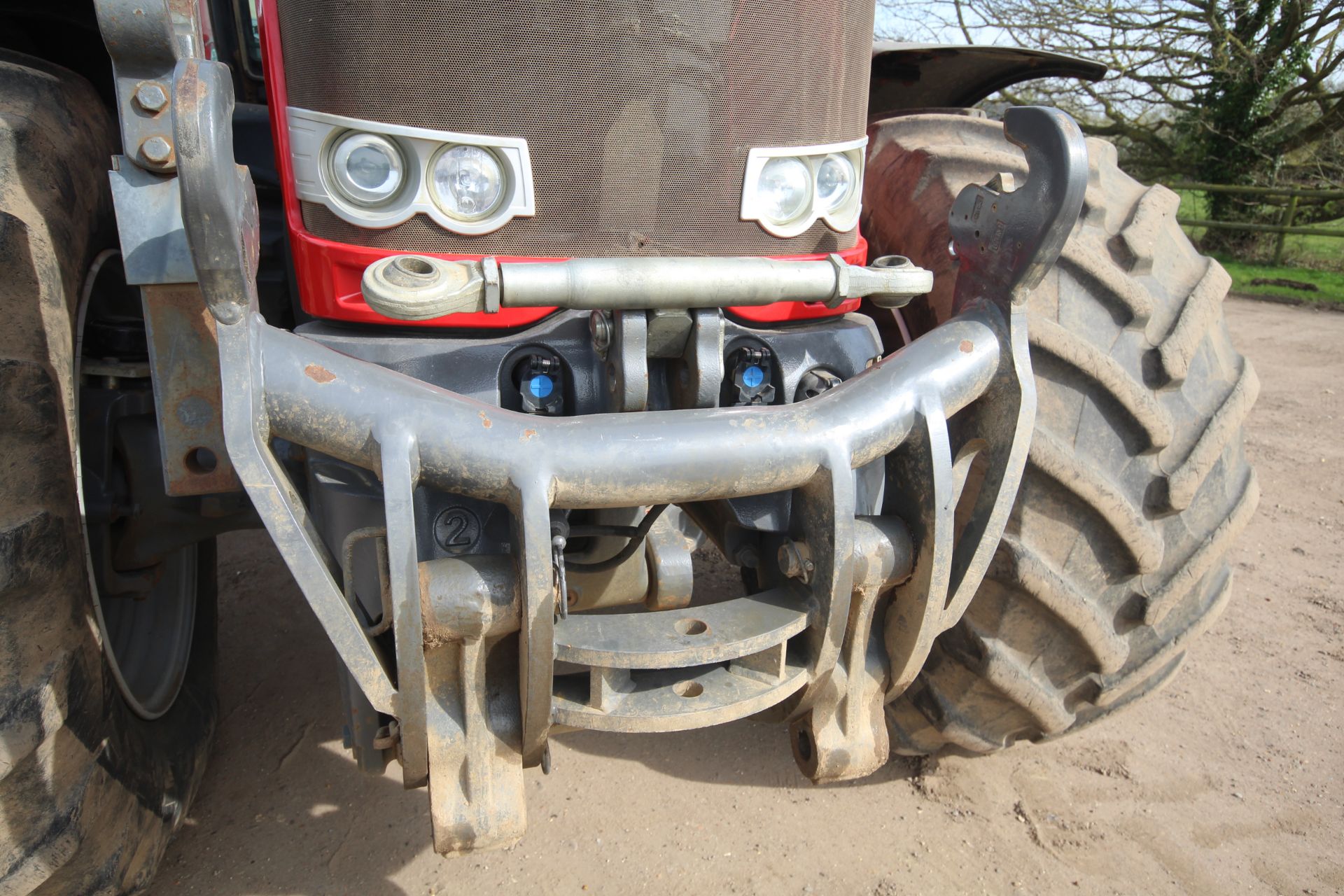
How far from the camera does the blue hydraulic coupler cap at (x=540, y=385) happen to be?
156 centimetres

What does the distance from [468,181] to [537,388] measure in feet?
1.10

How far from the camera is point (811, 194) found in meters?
1.67

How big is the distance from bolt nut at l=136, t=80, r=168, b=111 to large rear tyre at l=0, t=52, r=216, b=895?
405 mm

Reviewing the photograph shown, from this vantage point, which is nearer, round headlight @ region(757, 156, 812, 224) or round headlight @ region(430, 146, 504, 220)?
round headlight @ region(430, 146, 504, 220)

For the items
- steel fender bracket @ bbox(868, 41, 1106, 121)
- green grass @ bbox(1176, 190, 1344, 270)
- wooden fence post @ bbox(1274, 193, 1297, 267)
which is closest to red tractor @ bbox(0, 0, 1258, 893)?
steel fender bracket @ bbox(868, 41, 1106, 121)

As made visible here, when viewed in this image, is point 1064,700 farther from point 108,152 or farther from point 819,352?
point 108,152

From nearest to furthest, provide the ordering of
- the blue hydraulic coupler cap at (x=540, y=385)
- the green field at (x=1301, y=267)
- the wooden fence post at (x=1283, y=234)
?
the blue hydraulic coupler cap at (x=540, y=385)
the green field at (x=1301, y=267)
the wooden fence post at (x=1283, y=234)

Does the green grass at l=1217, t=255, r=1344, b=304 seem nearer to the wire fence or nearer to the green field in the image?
the green field

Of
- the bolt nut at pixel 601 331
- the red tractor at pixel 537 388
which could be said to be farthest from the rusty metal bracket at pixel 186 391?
the bolt nut at pixel 601 331

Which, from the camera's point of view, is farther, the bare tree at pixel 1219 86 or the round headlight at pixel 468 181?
the bare tree at pixel 1219 86

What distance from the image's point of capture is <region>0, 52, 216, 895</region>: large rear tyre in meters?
1.53

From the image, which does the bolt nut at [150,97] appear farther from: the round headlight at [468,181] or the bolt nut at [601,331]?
the bolt nut at [601,331]

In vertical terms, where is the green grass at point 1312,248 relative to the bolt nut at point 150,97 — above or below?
below

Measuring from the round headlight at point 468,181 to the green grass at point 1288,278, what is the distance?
9735 mm
